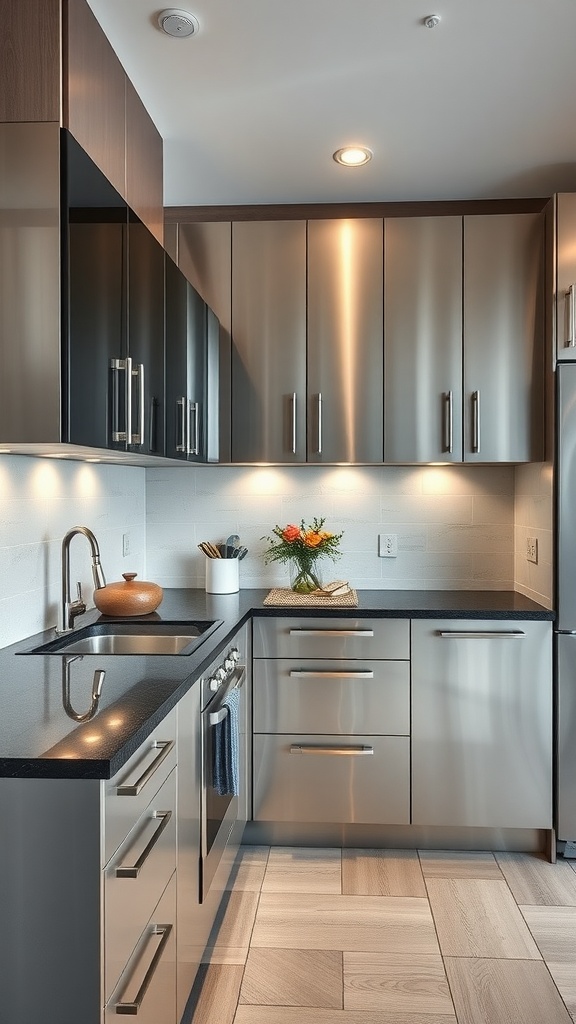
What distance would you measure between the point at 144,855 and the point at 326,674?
159 cm

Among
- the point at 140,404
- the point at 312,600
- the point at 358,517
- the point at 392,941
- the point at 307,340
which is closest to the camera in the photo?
the point at 140,404

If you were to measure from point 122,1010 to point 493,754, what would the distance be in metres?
1.97

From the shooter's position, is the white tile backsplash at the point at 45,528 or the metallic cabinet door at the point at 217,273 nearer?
the white tile backsplash at the point at 45,528

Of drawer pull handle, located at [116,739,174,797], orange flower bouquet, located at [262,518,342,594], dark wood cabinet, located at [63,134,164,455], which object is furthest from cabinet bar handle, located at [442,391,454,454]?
drawer pull handle, located at [116,739,174,797]

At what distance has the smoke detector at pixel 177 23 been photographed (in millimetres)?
2008

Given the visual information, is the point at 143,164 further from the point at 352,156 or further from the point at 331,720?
the point at 331,720

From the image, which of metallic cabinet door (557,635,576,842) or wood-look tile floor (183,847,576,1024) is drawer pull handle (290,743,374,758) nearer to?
wood-look tile floor (183,847,576,1024)

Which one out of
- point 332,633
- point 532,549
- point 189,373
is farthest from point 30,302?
point 532,549

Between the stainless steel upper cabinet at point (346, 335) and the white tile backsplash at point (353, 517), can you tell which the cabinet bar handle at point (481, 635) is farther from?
the stainless steel upper cabinet at point (346, 335)

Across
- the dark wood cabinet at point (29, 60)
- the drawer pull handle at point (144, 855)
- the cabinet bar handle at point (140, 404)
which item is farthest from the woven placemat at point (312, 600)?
the dark wood cabinet at point (29, 60)

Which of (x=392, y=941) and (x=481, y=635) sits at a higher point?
(x=481, y=635)

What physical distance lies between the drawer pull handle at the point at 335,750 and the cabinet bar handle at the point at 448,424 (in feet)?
4.17

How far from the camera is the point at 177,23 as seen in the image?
2.04 m

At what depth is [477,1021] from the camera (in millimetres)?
2029
